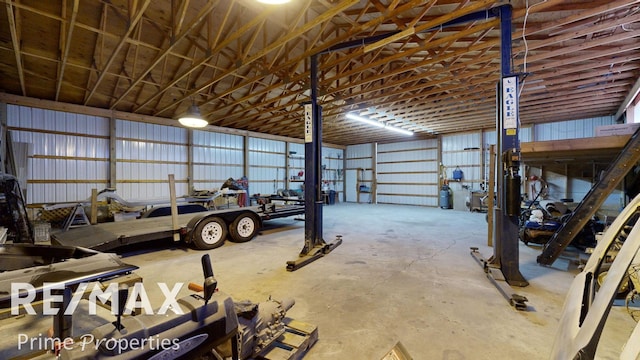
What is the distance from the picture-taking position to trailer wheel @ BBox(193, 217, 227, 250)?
5.23 metres

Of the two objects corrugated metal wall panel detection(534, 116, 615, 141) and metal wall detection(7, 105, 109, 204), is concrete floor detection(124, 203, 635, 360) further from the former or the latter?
corrugated metal wall panel detection(534, 116, 615, 141)

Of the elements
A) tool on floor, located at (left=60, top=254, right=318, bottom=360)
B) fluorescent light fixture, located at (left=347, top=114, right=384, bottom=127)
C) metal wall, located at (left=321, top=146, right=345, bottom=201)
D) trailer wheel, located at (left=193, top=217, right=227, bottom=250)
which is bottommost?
trailer wheel, located at (left=193, top=217, right=227, bottom=250)

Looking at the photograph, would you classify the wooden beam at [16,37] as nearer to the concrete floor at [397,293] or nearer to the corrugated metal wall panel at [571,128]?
the concrete floor at [397,293]

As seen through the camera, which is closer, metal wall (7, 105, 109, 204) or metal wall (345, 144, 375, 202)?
metal wall (7, 105, 109, 204)

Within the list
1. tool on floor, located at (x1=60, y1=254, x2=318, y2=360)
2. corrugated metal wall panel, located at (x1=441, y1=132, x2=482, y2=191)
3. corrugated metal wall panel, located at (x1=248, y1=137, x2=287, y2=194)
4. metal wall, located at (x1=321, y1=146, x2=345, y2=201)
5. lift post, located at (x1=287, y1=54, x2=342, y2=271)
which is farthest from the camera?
metal wall, located at (x1=321, y1=146, x2=345, y2=201)

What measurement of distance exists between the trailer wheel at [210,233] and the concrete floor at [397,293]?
0.59 ft

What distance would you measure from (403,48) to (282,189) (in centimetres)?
968

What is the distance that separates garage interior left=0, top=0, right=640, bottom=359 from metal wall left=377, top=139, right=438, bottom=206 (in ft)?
8.04

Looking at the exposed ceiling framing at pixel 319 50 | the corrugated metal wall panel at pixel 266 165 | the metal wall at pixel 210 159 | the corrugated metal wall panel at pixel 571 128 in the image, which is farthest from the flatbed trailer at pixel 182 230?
the corrugated metal wall panel at pixel 571 128

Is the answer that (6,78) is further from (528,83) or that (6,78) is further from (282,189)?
(528,83)

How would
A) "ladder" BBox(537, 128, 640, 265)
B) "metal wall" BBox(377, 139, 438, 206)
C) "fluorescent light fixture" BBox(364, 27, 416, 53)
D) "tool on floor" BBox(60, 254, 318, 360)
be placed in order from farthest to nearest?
"metal wall" BBox(377, 139, 438, 206), "fluorescent light fixture" BBox(364, 27, 416, 53), "ladder" BBox(537, 128, 640, 265), "tool on floor" BBox(60, 254, 318, 360)

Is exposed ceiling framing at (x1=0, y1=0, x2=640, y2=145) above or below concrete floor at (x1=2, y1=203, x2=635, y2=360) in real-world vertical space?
above

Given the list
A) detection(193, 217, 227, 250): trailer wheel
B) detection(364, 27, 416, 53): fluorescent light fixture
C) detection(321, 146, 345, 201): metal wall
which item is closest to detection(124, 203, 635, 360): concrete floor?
detection(193, 217, 227, 250): trailer wheel

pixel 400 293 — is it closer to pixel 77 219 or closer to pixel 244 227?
pixel 244 227
